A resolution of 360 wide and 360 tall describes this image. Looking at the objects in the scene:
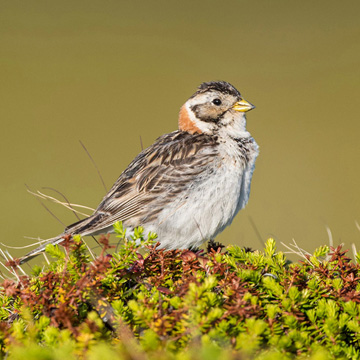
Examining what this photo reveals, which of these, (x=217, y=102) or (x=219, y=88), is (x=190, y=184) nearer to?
(x=217, y=102)

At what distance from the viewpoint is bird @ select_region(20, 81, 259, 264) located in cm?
519

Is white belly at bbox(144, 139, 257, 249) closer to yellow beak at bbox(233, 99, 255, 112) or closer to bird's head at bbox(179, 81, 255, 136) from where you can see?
bird's head at bbox(179, 81, 255, 136)

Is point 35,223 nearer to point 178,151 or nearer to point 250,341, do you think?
point 178,151

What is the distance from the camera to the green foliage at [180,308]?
271cm

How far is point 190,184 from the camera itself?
5.27 meters

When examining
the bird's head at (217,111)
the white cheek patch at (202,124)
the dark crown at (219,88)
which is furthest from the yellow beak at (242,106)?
the white cheek patch at (202,124)

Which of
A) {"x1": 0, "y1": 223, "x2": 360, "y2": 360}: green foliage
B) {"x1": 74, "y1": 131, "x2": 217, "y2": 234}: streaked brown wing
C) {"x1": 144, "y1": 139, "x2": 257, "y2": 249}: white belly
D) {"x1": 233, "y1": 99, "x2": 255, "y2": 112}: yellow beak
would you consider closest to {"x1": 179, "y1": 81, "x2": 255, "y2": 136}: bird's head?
{"x1": 233, "y1": 99, "x2": 255, "y2": 112}: yellow beak

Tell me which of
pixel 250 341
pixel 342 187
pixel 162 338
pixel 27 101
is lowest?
pixel 342 187

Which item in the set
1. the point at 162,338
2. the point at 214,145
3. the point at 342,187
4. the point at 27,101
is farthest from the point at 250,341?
the point at 27,101

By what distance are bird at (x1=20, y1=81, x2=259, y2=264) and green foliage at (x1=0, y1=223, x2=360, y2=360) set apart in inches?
64.4

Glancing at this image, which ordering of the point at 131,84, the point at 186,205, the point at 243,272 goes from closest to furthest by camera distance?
the point at 243,272, the point at 186,205, the point at 131,84

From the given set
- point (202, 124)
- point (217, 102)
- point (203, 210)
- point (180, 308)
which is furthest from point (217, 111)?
point (180, 308)

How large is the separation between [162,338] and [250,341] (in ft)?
1.40

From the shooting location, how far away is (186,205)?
521 cm
